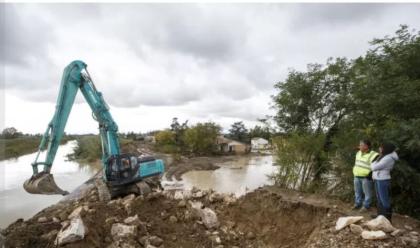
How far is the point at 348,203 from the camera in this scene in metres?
5.69

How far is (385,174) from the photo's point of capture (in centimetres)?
447

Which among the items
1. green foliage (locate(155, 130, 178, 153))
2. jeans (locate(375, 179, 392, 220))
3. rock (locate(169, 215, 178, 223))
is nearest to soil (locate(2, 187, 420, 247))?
rock (locate(169, 215, 178, 223))

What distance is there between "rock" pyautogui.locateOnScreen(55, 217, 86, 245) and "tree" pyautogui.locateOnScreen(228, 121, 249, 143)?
171ft

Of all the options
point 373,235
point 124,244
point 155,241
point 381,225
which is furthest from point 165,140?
point 373,235

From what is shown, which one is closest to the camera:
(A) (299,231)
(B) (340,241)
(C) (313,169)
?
(B) (340,241)

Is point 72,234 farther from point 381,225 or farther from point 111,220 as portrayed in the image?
point 381,225

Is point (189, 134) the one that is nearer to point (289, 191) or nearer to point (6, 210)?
point (6, 210)

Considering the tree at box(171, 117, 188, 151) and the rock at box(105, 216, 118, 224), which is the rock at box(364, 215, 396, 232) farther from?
the tree at box(171, 117, 188, 151)

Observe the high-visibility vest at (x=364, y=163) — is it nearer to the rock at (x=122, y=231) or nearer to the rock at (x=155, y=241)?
the rock at (x=155, y=241)

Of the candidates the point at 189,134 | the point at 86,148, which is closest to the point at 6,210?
the point at 86,148

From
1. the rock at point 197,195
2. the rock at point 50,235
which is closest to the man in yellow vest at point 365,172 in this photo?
the rock at point 197,195

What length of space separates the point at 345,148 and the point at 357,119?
101cm

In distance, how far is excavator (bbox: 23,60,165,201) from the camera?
6.80 metres

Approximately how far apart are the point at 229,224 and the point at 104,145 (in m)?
4.30
